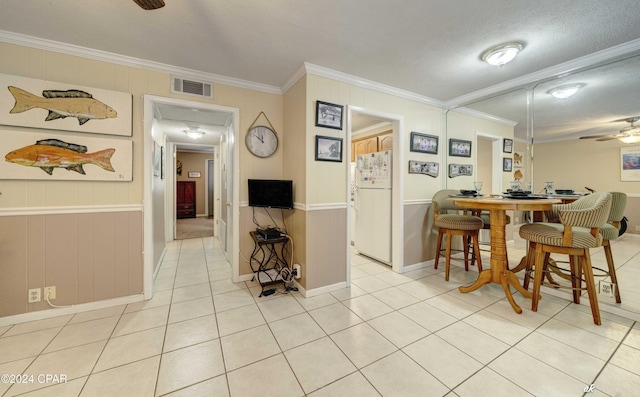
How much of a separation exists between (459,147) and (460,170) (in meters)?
0.36

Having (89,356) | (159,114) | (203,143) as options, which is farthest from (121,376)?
(203,143)

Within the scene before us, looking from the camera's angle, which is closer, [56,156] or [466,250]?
[56,156]

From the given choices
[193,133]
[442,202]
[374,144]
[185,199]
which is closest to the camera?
[442,202]

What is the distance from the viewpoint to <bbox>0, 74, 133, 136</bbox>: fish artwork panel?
1963 mm

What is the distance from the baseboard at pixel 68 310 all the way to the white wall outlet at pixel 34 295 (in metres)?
0.11

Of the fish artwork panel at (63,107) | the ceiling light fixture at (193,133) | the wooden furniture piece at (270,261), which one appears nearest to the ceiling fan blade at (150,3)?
the fish artwork panel at (63,107)

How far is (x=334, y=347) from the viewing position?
1.74 metres

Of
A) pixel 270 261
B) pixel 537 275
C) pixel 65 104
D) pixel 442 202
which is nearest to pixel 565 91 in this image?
pixel 442 202

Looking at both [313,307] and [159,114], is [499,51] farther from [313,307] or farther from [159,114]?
[159,114]

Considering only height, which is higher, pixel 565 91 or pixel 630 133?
pixel 565 91

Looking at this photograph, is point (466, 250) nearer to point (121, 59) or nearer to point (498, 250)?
point (498, 250)

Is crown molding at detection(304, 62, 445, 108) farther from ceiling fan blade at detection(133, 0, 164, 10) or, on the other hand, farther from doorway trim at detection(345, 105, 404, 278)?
ceiling fan blade at detection(133, 0, 164, 10)

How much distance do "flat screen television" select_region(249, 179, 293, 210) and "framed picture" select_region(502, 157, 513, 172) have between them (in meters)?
2.90

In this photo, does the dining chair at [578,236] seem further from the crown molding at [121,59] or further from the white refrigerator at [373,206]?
the crown molding at [121,59]
